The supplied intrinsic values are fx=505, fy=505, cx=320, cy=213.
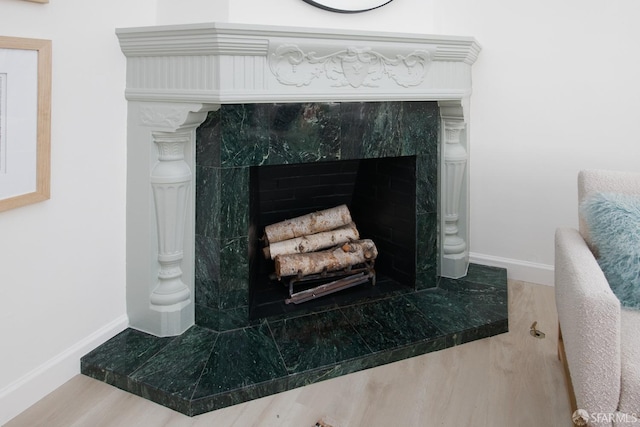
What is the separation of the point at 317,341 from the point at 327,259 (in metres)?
0.54

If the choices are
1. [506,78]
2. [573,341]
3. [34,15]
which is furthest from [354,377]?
[506,78]

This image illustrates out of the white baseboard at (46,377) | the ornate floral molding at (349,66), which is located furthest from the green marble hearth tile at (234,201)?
the white baseboard at (46,377)

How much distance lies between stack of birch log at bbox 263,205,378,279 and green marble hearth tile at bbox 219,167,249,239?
437mm

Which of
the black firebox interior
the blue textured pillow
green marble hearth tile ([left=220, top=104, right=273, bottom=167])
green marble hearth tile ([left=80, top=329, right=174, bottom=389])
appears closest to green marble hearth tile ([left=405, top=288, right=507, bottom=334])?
the black firebox interior

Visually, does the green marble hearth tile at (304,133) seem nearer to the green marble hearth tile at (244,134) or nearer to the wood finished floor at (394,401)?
the green marble hearth tile at (244,134)

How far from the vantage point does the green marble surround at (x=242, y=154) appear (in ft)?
6.57

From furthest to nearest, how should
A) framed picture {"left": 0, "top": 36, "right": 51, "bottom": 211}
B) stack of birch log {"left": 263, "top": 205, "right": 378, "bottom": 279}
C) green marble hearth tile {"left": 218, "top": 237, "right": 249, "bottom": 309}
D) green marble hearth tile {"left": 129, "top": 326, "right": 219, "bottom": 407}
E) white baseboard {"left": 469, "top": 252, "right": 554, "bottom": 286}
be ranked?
white baseboard {"left": 469, "top": 252, "right": 554, "bottom": 286} < stack of birch log {"left": 263, "top": 205, "right": 378, "bottom": 279} < green marble hearth tile {"left": 218, "top": 237, "right": 249, "bottom": 309} < green marble hearth tile {"left": 129, "top": 326, "right": 219, "bottom": 407} < framed picture {"left": 0, "top": 36, "right": 51, "bottom": 211}

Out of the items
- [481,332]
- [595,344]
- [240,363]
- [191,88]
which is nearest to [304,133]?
[191,88]

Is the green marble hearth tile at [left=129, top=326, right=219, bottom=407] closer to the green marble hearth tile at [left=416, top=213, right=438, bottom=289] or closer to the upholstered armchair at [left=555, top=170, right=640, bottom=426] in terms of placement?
the green marble hearth tile at [left=416, top=213, right=438, bottom=289]

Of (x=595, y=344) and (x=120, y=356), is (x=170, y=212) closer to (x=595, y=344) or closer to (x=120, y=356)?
(x=120, y=356)

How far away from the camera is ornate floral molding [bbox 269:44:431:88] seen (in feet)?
6.34

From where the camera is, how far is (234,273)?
2.11 metres

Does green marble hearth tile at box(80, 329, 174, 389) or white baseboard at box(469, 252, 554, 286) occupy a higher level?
white baseboard at box(469, 252, 554, 286)

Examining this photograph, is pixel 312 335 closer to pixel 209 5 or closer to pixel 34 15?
pixel 209 5
